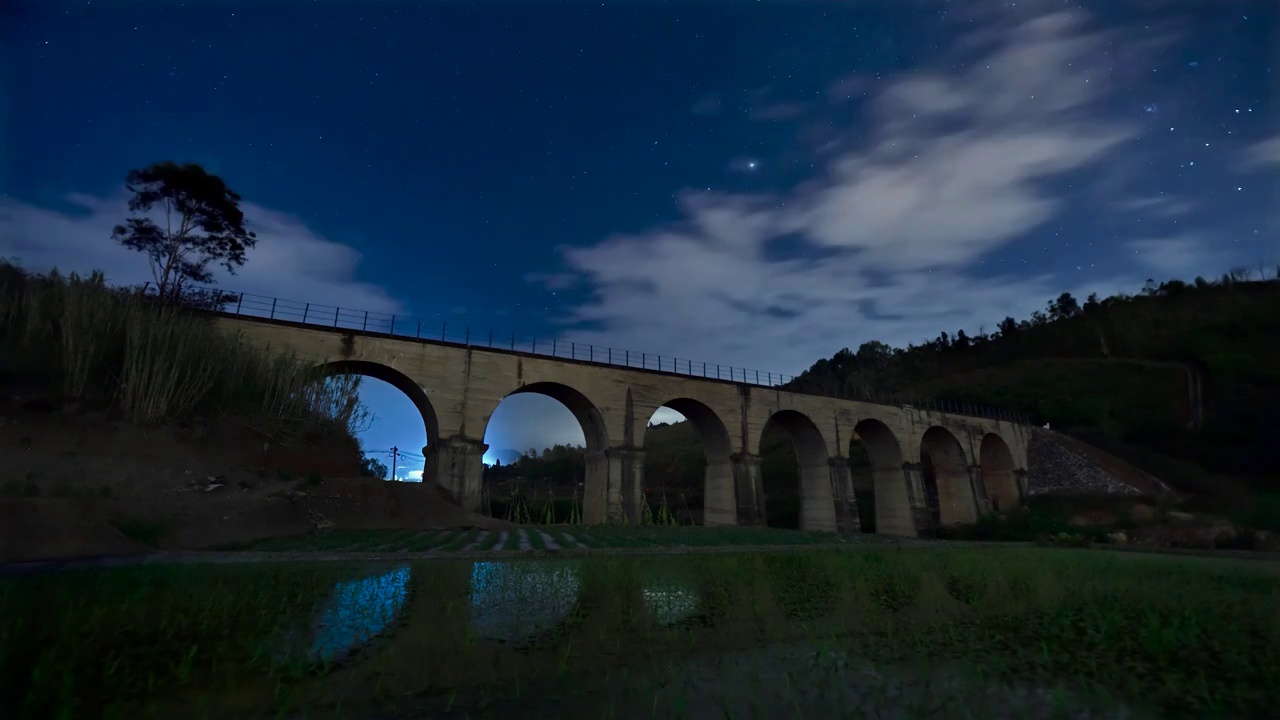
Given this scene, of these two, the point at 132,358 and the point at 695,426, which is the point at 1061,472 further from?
A: the point at 132,358

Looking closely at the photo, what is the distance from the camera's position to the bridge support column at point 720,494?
2733 centimetres

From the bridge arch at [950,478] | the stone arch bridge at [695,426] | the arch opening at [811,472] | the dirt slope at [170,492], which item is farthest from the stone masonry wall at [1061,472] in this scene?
the dirt slope at [170,492]

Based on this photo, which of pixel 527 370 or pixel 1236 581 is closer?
pixel 1236 581

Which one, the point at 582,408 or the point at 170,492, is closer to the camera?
the point at 170,492

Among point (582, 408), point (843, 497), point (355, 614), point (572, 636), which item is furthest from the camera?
point (843, 497)

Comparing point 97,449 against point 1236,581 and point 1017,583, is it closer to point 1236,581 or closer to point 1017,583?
point 1017,583

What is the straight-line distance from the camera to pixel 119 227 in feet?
73.0

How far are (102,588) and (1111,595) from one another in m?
10.3

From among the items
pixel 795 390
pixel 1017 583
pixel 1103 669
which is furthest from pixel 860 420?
pixel 1103 669

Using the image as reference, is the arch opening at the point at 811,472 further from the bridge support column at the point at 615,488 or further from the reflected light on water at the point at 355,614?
the reflected light on water at the point at 355,614

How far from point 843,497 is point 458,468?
2075 cm

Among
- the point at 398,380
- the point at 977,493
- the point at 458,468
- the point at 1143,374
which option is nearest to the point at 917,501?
A: the point at 977,493

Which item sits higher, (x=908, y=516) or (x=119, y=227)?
(x=119, y=227)

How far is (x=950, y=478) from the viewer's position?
39438 millimetres
